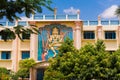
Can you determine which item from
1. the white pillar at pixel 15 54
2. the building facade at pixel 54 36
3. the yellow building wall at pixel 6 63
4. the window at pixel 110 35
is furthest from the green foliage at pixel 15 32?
the window at pixel 110 35

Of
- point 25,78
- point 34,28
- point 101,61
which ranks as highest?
point 34,28

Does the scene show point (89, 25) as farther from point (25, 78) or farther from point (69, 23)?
point (25, 78)

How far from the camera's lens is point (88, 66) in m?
24.4

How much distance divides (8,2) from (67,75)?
1870 centimetres

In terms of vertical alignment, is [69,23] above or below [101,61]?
above

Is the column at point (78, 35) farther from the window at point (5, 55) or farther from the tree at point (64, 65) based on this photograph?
the tree at point (64, 65)

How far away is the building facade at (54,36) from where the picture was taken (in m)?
38.8

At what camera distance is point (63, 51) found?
2672 cm

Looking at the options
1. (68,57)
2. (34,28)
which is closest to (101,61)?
(68,57)

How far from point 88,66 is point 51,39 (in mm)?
15105

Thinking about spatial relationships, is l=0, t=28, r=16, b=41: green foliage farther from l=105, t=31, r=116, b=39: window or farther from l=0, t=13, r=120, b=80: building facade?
l=105, t=31, r=116, b=39: window

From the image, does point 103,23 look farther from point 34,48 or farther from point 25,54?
point 25,54

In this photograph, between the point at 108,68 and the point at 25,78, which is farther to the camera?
the point at 25,78

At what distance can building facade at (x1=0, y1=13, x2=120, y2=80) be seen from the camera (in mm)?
38781
